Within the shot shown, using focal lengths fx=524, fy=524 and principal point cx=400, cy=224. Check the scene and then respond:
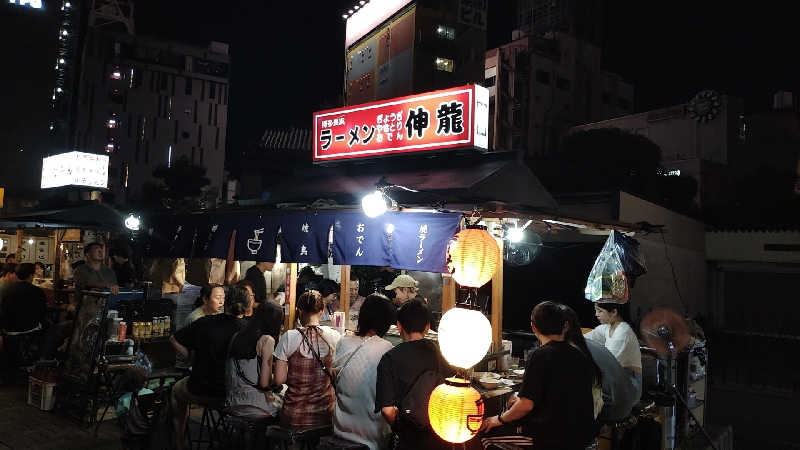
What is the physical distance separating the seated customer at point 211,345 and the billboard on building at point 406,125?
17.6ft

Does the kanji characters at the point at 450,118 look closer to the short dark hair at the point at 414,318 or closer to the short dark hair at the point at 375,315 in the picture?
the short dark hair at the point at 375,315

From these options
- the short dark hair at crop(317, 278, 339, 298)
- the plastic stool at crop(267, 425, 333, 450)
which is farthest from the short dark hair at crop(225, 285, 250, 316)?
the short dark hair at crop(317, 278, 339, 298)

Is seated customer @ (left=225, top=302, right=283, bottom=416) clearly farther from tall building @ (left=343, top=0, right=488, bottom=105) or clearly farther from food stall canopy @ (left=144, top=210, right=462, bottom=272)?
tall building @ (left=343, top=0, right=488, bottom=105)

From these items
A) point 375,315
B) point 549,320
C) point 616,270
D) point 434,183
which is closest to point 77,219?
point 434,183

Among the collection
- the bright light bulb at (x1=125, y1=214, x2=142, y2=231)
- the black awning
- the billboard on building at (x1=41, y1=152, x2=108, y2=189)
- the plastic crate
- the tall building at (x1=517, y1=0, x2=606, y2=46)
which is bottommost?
the plastic crate

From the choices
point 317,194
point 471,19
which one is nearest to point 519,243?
Answer: point 317,194

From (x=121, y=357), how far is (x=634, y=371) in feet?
25.9

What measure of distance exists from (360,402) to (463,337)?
1226 millimetres

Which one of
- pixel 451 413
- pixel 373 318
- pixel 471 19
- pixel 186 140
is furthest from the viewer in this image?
pixel 186 140

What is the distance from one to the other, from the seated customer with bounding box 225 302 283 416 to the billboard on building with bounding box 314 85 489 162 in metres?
5.47

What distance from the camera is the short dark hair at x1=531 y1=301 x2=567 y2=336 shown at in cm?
518

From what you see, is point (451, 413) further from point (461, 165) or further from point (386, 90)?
point (386, 90)

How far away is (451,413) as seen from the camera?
15.8ft

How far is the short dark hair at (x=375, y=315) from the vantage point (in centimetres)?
543
